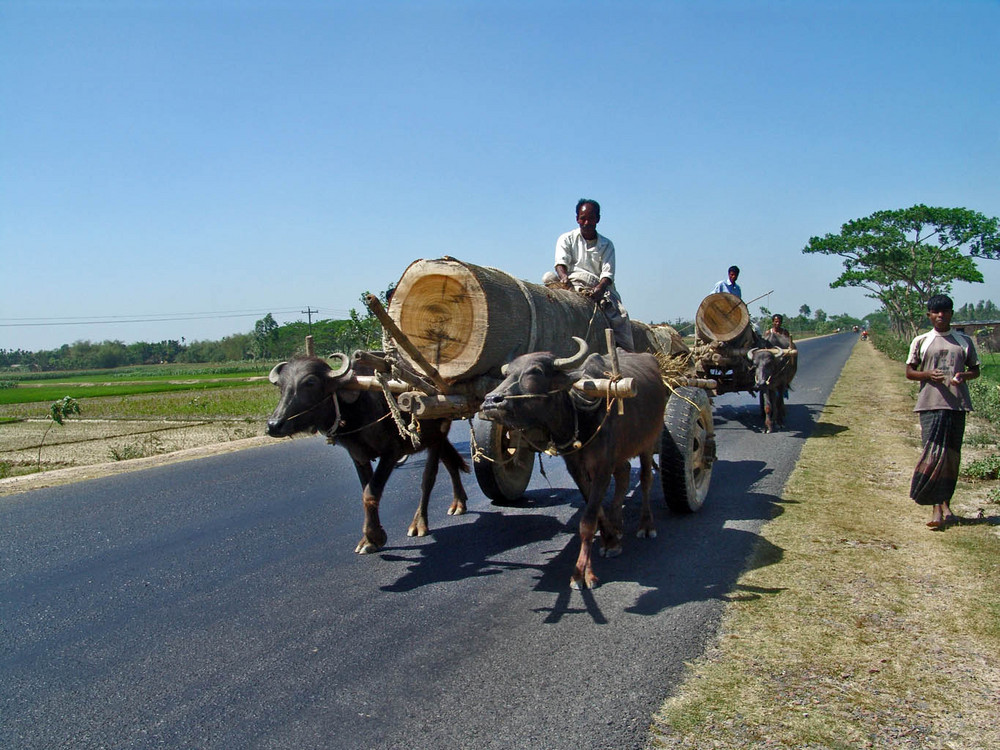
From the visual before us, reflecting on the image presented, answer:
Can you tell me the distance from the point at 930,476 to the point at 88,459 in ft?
44.2

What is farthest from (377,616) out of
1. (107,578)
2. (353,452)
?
(107,578)

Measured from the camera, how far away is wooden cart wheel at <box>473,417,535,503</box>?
6.22m

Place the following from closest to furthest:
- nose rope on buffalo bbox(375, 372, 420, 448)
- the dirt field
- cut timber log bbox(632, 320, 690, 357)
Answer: nose rope on buffalo bbox(375, 372, 420, 448), cut timber log bbox(632, 320, 690, 357), the dirt field

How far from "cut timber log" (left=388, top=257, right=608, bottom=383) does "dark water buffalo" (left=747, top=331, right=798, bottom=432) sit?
7.58 meters

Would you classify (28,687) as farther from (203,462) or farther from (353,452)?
(203,462)

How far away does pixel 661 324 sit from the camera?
10.6 metres

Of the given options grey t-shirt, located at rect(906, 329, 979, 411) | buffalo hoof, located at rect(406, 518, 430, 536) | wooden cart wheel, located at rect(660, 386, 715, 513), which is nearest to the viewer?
grey t-shirt, located at rect(906, 329, 979, 411)

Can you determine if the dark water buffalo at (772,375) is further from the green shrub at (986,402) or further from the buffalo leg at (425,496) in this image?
the buffalo leg at (425,496)

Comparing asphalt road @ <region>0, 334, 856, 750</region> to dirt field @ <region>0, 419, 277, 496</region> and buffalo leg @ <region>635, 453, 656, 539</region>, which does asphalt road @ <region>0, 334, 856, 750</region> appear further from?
dirt field @ <region>0, 419, 277, 496</region>

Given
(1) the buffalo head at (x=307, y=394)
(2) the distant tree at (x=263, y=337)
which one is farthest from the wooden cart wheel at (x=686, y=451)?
(2) the distant tree at (x=263, y=337)

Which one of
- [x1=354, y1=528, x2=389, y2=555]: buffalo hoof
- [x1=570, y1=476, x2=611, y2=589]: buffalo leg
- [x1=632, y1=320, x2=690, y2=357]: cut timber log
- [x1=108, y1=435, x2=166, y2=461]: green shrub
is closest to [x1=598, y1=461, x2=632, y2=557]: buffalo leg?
[x1=570, y1=476, x2=611, y2=589]: buffalo leg

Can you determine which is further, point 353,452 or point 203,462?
point 203,462

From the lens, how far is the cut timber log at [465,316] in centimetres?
505

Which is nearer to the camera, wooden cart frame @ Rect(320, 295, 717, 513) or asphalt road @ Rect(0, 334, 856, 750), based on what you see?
asphalt road @ Rect(0, 334, 856, 750)
